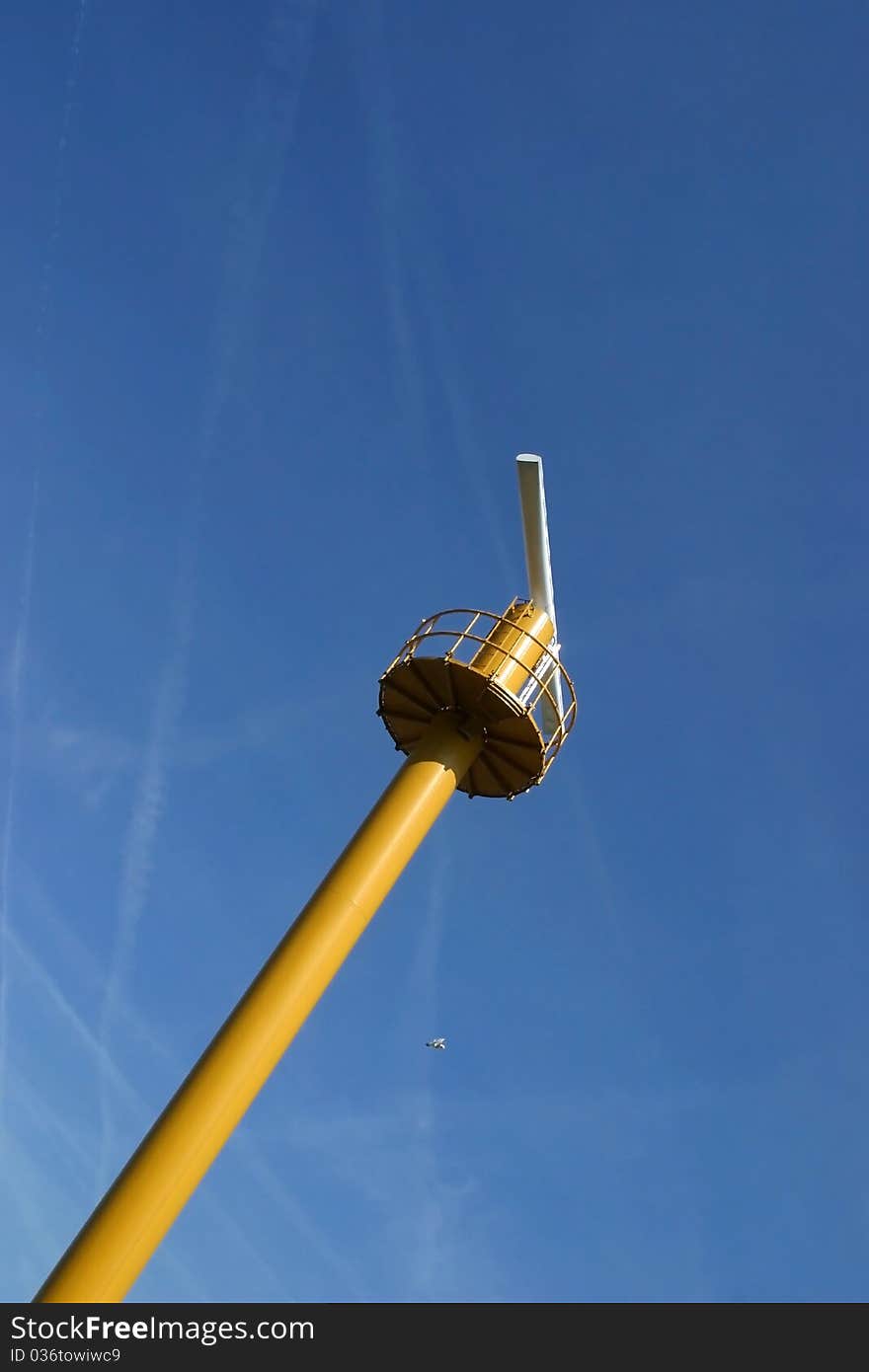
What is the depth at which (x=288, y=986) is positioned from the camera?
15430mm

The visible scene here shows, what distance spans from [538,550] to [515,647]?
3187 mm

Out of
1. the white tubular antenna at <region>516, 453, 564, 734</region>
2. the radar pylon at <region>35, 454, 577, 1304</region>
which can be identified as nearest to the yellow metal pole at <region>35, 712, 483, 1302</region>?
the radar pylon at <region>35, 454, 577, 1304</region>

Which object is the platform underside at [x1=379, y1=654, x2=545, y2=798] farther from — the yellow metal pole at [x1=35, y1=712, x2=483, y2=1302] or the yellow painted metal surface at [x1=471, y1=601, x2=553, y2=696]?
the yellow metal pole at [x1=35, y1=712, x2=483, y2=1302]

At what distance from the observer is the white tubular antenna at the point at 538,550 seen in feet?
70.3

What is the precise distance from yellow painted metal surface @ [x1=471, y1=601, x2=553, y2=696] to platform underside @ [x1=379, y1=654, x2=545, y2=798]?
45 centimetres

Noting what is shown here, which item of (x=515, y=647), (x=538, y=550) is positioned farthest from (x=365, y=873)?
(x=538, y=550)

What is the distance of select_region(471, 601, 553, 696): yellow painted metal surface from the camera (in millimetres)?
20203

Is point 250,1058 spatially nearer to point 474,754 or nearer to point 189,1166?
point 189,1166

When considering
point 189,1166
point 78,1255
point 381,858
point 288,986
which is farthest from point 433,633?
point 78,1255

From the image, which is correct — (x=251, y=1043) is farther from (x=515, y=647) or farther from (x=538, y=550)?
(x=538, y=550)
